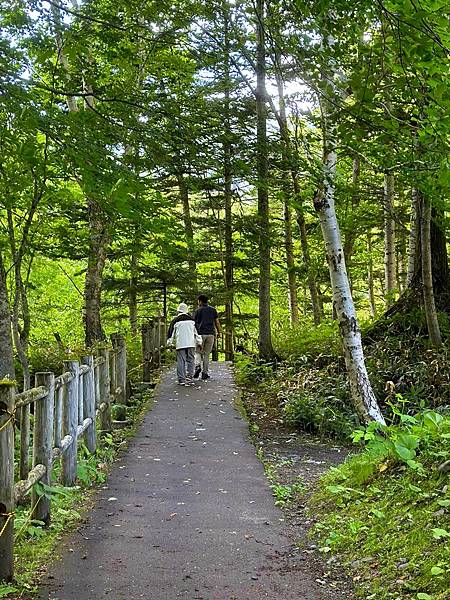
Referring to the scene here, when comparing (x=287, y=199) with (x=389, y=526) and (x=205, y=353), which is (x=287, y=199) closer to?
(x=389, y=526)

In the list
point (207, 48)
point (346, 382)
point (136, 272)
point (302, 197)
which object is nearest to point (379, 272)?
point (136, 272)

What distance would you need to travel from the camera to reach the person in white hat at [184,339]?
1459 centimetres

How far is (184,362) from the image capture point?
15.1 m

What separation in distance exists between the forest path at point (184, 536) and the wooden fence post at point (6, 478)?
0.33 metres

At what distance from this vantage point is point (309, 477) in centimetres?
802

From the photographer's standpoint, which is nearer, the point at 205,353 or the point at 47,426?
the point at 47,426

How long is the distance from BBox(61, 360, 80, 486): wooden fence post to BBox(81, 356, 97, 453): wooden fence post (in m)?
0.90

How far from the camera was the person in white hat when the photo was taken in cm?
1459

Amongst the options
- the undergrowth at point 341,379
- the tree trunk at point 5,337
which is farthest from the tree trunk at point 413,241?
the tree trunk at point 5,337

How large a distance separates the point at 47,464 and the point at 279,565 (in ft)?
7.60

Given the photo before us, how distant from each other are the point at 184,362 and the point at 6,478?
420 inches

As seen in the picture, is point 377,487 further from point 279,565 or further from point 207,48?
point 207,48

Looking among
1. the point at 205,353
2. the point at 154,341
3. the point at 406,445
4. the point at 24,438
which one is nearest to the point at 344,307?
the point at 406,445

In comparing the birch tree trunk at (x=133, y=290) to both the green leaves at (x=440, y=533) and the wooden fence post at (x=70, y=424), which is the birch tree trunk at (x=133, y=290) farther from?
the green leaves at (x=440, y=533)
